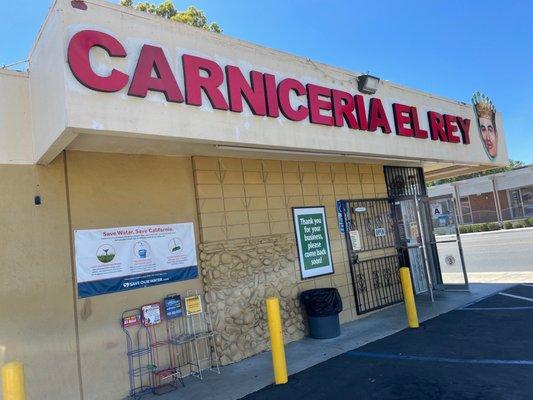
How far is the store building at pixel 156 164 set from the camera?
16.8 ft

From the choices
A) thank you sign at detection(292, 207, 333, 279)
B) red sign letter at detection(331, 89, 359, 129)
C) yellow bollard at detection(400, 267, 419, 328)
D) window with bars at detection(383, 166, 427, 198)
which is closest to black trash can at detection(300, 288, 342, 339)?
thank you sign at detection(292, 207, 333, 279)

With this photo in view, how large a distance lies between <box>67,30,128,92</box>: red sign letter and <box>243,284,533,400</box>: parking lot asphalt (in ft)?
13.8

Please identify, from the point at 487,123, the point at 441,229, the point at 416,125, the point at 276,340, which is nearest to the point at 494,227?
Answer: the point at 487,123

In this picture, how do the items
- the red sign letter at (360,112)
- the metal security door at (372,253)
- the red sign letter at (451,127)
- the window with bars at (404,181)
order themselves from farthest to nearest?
the window with bars at (404,181)
the red sign letter at (451,127)
the metal security door at (372,253)
the red sign letter at (360,112)

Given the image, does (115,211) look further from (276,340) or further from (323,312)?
(323,312)

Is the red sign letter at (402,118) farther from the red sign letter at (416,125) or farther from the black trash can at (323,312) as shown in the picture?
the black trash can at (323,312)

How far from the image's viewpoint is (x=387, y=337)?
7.64 m

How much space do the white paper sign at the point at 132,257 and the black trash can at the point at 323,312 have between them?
230cm

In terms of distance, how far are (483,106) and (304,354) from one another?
29.7 feet

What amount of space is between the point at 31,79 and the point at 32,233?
2.09 metres

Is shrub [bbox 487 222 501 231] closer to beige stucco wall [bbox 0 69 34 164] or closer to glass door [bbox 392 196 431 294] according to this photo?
glass door [bbox 392 196 431 294]

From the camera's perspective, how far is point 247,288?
25.0 ft

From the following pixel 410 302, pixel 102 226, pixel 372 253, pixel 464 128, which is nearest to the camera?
pixel 102 226

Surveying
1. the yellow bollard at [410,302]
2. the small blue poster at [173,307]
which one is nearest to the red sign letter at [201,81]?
the small blue poster at [173,307]
